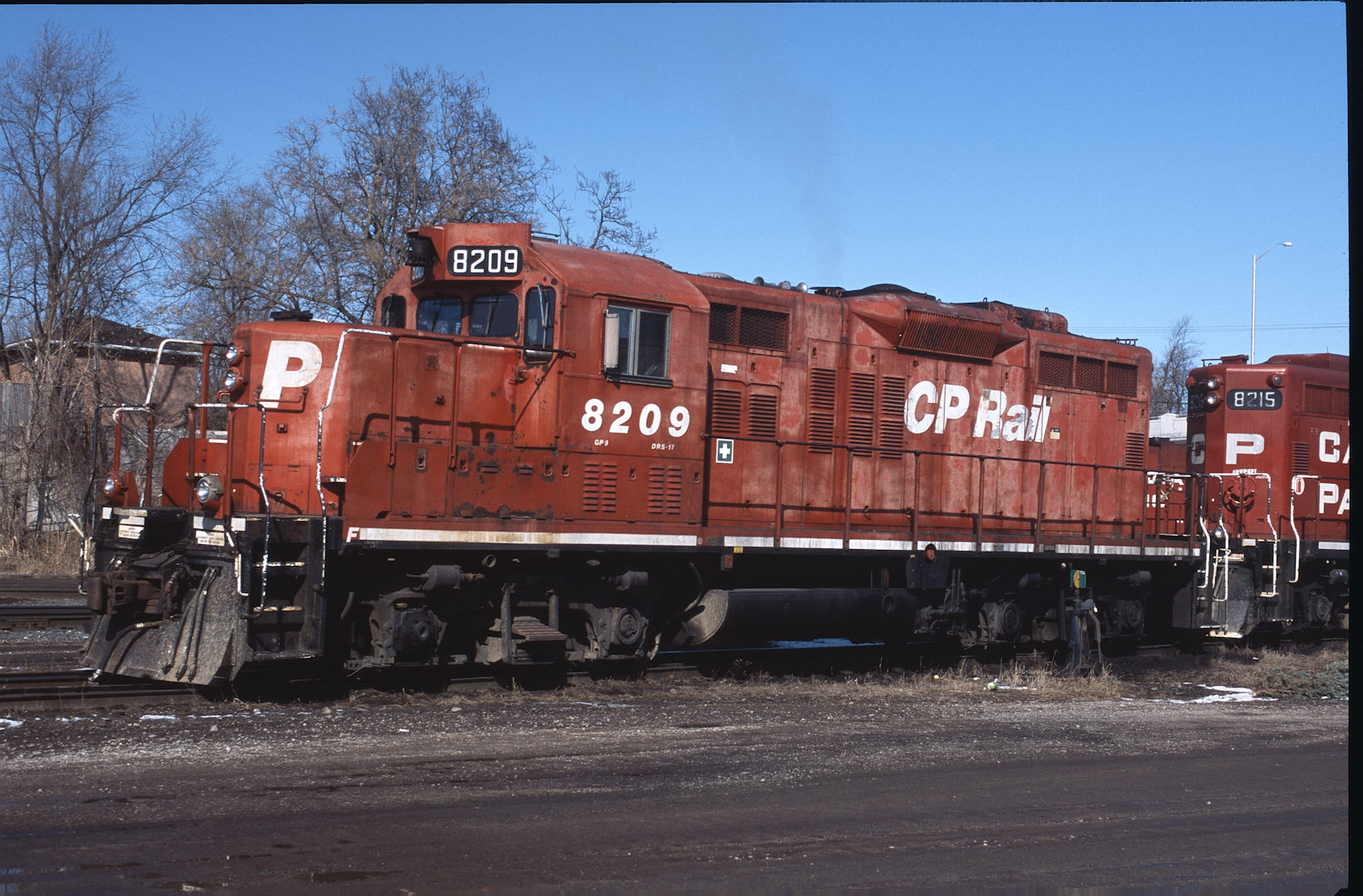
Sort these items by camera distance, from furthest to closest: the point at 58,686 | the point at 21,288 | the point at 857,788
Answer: the point at 21,288 → the point at 58,686 → the point at 857,788

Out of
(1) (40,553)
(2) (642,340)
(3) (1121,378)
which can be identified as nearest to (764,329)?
(2) (642,340)

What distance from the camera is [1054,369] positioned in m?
15.2

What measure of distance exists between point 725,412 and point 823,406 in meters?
1.33

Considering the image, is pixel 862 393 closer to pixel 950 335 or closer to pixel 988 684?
pixel 950 335

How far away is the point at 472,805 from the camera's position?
6781mm

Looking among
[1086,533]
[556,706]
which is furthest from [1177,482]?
[556,706]

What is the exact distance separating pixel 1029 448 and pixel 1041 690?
3.33m

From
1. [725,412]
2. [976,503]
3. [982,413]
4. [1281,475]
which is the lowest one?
[976,503]

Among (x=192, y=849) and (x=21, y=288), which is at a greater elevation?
(x=21, y=288)

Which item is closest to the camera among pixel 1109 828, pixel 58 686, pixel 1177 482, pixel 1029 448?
pixel 1109 828

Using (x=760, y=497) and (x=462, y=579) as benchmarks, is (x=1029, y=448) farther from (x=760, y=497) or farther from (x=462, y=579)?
(x=462, y=579)

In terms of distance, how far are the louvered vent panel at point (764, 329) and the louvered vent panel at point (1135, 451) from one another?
18.9 ft

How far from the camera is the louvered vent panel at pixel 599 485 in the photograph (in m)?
11.2

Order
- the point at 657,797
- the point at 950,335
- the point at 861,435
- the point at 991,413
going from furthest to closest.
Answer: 1. the point at 991,413
2. the point at 950,335
3. the point at 861,435
4. the point at 657,797
